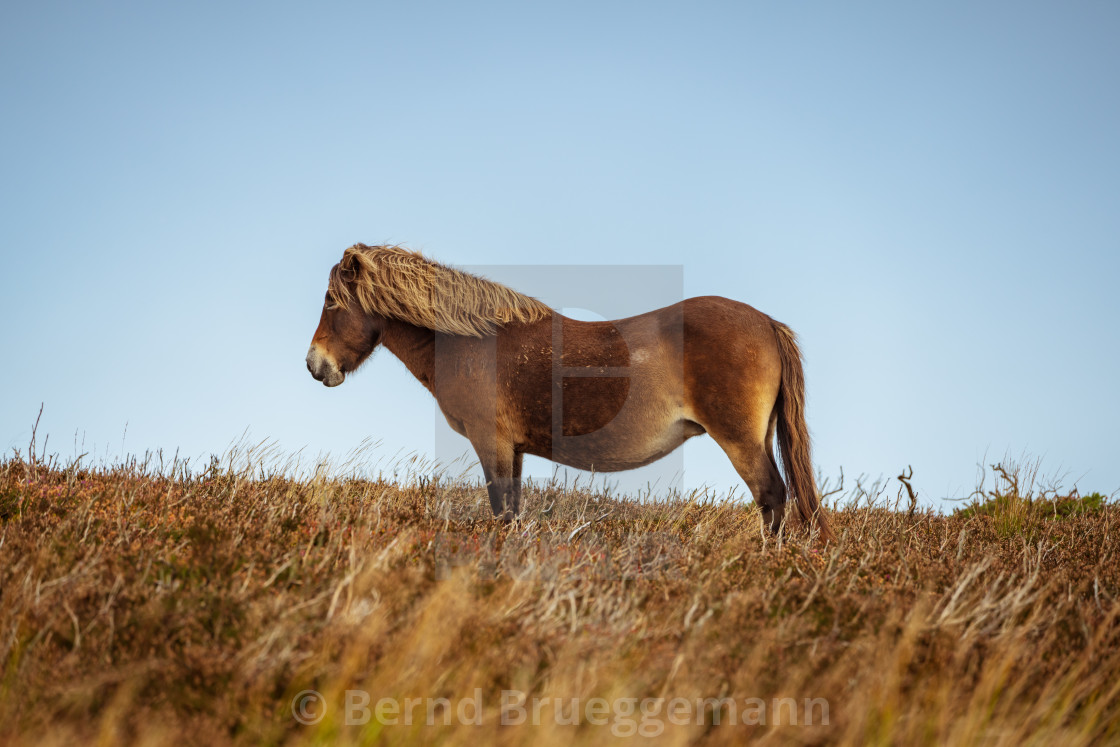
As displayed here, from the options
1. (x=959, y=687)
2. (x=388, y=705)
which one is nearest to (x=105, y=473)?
(x=388, y=705)

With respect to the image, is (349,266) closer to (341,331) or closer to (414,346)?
(341,331)

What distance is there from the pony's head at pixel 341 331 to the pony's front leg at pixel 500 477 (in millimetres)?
1685

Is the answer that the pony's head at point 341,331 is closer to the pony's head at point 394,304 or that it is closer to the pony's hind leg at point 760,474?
the pony's head at point 394,304

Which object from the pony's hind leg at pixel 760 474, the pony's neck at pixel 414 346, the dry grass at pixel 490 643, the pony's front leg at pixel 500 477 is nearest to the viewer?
the dry grass at pixel 490 643

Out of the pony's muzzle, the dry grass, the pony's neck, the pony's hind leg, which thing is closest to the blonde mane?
the pony's neck

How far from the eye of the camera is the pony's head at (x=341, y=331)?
6668 mm

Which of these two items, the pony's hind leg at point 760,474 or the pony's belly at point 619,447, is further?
the pony's belly at point 619,447

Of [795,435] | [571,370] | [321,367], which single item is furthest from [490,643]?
[321,367]

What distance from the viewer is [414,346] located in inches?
262

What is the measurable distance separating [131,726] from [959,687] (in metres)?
2.98

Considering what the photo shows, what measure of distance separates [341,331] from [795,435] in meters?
4.46

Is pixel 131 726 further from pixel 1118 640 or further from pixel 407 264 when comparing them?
pixel 407 264

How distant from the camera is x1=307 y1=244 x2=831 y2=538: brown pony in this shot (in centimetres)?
577

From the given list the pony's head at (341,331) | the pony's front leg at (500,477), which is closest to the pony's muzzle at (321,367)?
the pony's head at (341,331)
